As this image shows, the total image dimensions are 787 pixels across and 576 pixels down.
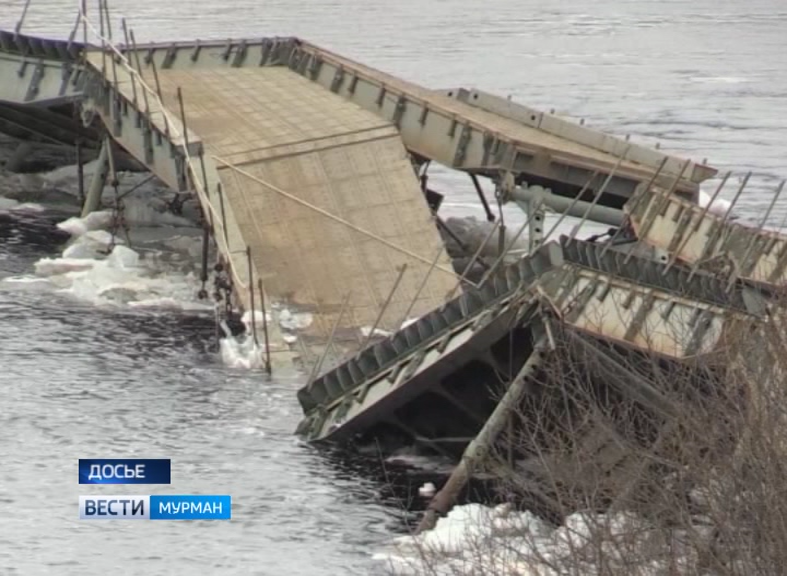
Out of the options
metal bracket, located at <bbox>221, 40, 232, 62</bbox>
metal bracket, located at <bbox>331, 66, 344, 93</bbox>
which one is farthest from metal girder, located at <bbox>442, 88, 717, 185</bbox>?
metal bracket, located at <bbox>221, 40, 232, 62</bbox>

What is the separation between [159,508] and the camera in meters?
36.2

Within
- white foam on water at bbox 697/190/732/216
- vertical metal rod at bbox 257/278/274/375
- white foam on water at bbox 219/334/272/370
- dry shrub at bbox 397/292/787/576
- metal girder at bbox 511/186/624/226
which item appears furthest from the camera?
white foam on water at bbox 697/190/732/216

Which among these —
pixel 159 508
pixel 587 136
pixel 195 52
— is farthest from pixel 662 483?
pixel 195 52

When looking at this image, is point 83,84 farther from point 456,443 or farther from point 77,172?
point 456,443

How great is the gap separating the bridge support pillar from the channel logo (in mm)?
24252

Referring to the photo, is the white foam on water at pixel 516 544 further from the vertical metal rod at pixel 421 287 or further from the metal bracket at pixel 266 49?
the metal bracket at pixel 266 49

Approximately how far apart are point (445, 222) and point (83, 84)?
1242cm

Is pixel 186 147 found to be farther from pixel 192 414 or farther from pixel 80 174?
pixel 80 174

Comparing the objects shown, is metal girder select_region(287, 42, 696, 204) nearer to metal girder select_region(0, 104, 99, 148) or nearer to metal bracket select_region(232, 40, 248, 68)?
metal bracket select_region(232, 40, 248, 68)

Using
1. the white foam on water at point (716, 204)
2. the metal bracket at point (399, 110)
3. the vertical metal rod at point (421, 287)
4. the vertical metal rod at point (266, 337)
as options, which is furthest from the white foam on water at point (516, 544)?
the white foam on water at point (716, 204)

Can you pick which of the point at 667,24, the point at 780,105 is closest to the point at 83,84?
the point at 780,105

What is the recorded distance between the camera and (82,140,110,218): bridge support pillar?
59919 millimetres

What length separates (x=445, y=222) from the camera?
6181cm

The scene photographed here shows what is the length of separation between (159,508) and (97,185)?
25.6 metres
